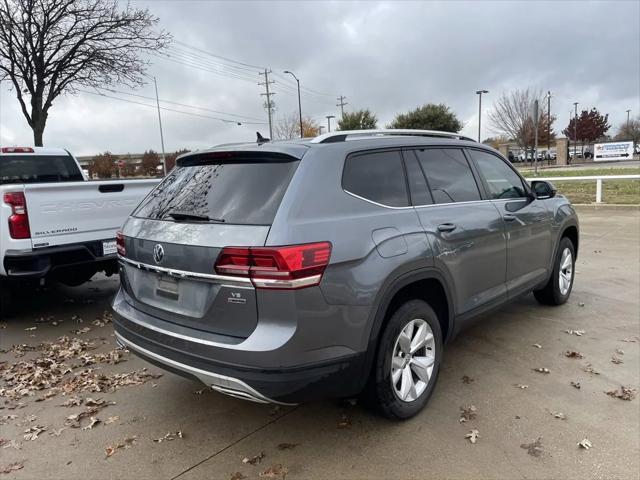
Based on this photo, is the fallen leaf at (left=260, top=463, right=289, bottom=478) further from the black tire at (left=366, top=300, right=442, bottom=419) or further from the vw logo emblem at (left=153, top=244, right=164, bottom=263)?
the vw logo emblem at (left=153, top=244, right=164, bottom=263)

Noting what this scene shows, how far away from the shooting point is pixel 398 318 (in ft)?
9.79

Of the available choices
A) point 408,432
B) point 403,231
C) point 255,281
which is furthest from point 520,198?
point 255,281

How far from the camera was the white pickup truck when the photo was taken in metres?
4.65

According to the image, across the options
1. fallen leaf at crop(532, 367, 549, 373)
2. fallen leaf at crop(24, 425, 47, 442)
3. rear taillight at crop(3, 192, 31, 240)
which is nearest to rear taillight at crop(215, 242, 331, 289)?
fallen leaf at crop(24, 425, 47, 442)

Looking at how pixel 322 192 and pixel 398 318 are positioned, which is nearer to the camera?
pixel 322 192

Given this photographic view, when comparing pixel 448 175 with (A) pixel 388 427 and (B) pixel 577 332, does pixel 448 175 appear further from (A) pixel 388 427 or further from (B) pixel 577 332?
(B) pixel 577 332

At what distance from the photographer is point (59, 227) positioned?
16.1 feet

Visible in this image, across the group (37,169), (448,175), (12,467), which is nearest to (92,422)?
(12,467)

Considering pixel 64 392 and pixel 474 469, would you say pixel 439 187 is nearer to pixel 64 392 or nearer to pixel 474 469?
pixel 474 469

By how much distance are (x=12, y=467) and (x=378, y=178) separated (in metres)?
2.76

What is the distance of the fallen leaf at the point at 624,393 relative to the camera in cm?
343

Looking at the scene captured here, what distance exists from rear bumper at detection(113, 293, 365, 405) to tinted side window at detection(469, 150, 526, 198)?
2.22 m

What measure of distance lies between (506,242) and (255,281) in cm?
249

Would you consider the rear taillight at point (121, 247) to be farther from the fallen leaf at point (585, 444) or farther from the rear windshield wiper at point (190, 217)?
the fallen leaf at point (585, 444)
